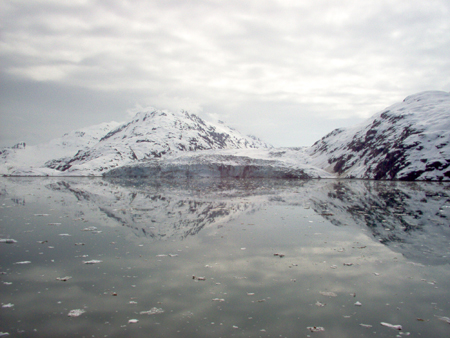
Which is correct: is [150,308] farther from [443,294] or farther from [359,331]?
[443,294]

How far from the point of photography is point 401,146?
155 feet

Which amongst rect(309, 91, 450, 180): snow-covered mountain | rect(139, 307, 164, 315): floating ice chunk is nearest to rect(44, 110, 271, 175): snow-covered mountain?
rect(309, 91, 450, 180): snow-covered mountain

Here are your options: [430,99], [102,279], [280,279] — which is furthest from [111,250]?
[430,99]

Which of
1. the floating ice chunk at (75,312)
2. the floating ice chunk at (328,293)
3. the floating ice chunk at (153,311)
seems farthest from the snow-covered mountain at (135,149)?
the floating ice chunk at (328,293)

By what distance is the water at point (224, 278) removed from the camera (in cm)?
443

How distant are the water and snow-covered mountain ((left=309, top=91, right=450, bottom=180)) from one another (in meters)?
36.8

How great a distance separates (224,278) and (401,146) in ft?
166

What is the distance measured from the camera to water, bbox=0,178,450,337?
443 cm

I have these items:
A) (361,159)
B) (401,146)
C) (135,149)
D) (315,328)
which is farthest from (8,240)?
(135,149)

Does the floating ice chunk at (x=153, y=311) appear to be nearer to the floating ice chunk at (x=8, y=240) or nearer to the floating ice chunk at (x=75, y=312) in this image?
the floating ice chunk at (x=75, y=312)

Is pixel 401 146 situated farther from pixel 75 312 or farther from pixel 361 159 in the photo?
pixel 75 312

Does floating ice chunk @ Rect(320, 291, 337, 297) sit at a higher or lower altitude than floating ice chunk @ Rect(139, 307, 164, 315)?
higher

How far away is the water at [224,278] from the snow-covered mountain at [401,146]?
3684 centimetres

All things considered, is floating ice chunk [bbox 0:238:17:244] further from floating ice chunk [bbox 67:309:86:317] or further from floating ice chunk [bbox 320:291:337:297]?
floating ice chunk [bbox 320:291:337:297]
